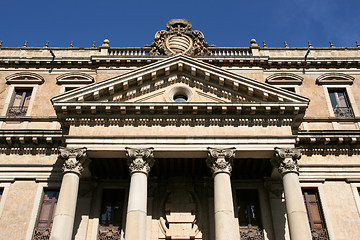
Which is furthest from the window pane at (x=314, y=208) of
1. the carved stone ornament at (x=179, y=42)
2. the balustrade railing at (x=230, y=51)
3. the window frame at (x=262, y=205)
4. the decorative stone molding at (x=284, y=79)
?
the carved stone ornament at (x=179, y=42)

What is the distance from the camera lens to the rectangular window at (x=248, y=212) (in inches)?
772

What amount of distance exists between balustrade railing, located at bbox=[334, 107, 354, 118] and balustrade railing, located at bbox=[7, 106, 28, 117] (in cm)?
1858

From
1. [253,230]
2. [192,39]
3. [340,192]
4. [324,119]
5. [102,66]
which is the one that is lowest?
[253,230]

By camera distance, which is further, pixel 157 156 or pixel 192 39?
pixel 192 39

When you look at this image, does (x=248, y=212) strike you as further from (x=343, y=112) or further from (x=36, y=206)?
(x=36, y=206)

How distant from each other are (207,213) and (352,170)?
788 centimetres

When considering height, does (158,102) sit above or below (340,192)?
above

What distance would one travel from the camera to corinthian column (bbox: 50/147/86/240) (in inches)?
640

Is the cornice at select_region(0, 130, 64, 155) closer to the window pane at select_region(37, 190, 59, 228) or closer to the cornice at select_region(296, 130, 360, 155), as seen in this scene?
the window pane at select_region(37, 190, 59, 228)

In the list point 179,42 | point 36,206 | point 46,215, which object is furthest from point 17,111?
point 179,42

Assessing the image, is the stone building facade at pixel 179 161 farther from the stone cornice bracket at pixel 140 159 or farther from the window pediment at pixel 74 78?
the window pediment at pixel 74 78

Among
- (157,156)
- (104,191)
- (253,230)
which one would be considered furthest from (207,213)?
(104,191)

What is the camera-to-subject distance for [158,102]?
1894cm

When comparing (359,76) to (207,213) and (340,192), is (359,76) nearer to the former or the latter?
(340,192)
